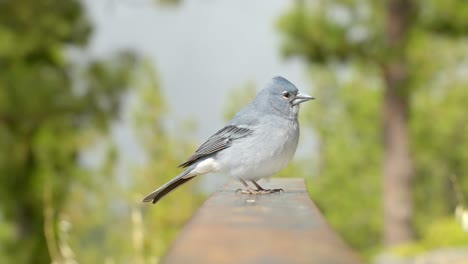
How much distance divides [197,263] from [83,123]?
475 inches

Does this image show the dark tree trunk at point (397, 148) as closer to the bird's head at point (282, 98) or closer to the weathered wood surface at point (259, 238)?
the bird's head at point (282, 98)

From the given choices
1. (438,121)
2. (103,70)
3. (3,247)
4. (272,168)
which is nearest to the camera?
(272,168)

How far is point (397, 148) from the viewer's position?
15.3m

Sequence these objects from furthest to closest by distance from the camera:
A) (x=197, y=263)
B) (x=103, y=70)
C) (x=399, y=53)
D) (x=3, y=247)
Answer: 1. (x=399, y=53)
2. (x=103, y=70)
3. (x=3, y=247)
4. (x=197, y=263)

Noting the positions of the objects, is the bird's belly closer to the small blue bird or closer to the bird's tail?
the small blue bird

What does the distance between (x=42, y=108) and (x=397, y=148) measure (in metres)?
7.45

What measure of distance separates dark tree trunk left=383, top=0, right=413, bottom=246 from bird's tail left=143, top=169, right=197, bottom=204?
42.3 ft

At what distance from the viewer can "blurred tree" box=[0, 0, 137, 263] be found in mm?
11625

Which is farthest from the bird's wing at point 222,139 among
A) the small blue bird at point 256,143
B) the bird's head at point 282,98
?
the bird's head at point 282,98

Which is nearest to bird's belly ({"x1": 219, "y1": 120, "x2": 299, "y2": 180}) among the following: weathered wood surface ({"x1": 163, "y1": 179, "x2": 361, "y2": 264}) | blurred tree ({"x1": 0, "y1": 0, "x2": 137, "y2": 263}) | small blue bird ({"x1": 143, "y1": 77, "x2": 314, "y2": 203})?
small blue bird ({"x1": 143, "y1": 77, "x2": 314, "y2": 203})

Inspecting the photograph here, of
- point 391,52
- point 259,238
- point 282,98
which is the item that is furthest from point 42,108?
point 259,238

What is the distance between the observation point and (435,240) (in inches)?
514

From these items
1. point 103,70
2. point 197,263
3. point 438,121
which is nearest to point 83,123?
point 103,70

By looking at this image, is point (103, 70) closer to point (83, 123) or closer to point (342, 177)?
point (83, 123)
